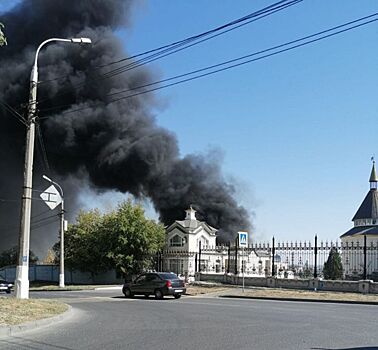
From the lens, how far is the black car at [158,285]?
2614 cm

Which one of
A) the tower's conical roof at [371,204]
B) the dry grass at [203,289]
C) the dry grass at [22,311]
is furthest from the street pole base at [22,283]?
the tower's conical roof at [371,204]

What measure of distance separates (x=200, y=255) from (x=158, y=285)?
12875 mm

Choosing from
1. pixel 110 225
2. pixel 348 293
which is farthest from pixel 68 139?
pixel 348 293

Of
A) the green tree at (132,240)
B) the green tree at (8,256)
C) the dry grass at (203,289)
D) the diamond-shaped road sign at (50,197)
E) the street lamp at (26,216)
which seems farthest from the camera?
the green tree at (8,256)

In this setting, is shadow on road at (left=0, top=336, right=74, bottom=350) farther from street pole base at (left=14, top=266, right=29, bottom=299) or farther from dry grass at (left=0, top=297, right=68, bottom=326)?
street pole base at (left=14, top=266, right=29, bottom=299)

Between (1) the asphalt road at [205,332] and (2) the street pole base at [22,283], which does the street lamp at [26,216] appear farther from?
(1) the asphalt road at [205,332]

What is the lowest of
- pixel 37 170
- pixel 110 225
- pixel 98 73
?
pixel 110 225

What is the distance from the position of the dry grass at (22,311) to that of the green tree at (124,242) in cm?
2365

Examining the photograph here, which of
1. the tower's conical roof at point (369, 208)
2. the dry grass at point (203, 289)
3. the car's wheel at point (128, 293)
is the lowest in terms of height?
the dry grass at point (203, 289)

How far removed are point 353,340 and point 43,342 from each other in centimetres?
563

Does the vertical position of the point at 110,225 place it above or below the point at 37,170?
below

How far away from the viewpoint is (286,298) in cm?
2500

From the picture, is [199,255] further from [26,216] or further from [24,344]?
[24,344]

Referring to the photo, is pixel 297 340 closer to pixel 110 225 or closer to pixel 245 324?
pixel 245 324
